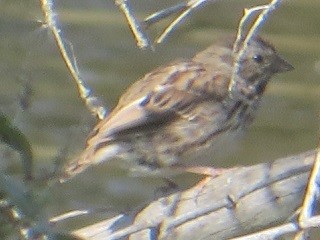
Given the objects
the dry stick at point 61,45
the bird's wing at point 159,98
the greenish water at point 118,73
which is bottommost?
the greenish water at point 118,73

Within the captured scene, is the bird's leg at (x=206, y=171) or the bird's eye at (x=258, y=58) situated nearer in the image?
the bird's leg at (x=206, y=171)

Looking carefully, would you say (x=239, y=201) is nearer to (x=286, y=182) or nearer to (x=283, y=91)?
(x=286, y=182)

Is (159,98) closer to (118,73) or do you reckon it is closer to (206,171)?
(206,171)

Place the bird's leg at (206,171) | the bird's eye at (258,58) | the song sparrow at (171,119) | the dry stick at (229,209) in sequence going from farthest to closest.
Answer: the bird's eye at (258,58) → the song sparrow at (171,119) → the bird's leg at (206,171) → the dry stick at (229,209)

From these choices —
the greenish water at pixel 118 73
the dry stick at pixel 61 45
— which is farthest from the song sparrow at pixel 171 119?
the greenish water at pixel 118 73

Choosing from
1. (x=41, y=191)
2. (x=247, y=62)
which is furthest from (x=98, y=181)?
(x=41, y=191)

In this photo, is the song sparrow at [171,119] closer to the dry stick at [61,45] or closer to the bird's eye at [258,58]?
the bird's eye at [258,58]

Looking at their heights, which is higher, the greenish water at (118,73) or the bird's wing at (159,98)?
the bird's wing at (159,98)

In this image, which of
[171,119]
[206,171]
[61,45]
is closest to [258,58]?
[171,119]

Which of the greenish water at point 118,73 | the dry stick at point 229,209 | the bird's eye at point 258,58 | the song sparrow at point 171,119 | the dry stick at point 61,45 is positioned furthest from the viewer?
the greenish water at point 118,73
